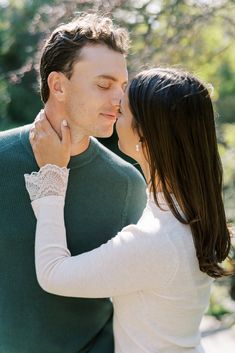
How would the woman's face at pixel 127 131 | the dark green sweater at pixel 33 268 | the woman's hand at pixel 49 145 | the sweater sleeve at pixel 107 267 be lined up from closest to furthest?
1. the sweater sleeve at pixel 107 267
2. the woman's face at pixel 127 131
3. the woman's hand at pixel 49 145
4. the dark green sweater at pixel 33 268

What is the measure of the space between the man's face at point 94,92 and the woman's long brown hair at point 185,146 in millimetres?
368

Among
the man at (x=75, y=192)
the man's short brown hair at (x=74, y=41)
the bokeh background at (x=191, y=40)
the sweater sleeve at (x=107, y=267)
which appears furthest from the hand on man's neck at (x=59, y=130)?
the bokeh background at (x=191, y=40)

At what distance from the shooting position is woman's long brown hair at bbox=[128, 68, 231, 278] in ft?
6.11

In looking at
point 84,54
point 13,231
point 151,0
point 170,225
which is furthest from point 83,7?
point 170,225

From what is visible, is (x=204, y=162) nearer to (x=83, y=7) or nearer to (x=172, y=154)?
(x=172, y=154)

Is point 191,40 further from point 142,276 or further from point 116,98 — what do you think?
point 142,276

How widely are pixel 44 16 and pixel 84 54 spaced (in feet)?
8.55

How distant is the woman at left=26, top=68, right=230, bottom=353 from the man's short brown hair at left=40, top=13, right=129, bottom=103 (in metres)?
0.42

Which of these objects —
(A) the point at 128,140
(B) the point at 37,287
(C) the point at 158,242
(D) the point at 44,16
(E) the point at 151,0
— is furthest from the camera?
(D) the point at 44,16

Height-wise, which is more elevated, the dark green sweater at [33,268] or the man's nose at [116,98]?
the man's nose at [116,98]

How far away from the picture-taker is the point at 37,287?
2195 millimetres

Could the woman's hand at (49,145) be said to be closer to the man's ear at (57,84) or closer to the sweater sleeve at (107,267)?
the man's ear at (57,84)

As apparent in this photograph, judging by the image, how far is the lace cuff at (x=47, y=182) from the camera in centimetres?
202

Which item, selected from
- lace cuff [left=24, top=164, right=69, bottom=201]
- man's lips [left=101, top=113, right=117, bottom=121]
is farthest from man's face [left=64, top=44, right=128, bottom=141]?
lace cuff [left=24, top=164, right=69, bottom=201]
